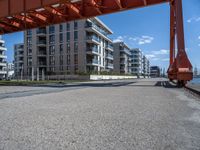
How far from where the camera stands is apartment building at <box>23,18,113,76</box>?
2036 inches

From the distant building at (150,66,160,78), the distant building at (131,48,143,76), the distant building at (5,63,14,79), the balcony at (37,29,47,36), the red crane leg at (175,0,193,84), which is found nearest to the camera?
the red crane leg at (175,0,193,84)

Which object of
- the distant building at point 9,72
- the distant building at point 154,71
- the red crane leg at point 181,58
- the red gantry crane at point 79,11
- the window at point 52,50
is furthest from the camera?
the distant building at point 154,71

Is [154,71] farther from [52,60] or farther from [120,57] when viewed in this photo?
[52,60]

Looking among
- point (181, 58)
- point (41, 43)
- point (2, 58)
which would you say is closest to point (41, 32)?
point (41, 43)

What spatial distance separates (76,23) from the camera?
172ft

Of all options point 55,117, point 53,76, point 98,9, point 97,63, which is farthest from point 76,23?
point 55,117

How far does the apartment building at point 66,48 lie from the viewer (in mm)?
51719

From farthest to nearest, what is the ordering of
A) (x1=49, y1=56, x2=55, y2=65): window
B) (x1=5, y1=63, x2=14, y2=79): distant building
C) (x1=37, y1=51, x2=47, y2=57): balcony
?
(x1=37, y1=51, x2=47, y2=57): balcony
(x1=49, y1=56, x2=55, y2=65): window
(x1=5, y1=63, x2=14, y2=79): distant building

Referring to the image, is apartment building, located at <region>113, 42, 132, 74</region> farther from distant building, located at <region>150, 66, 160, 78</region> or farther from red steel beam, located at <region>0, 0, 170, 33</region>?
distant building, located at <region>150, 66, 160, 78</region>

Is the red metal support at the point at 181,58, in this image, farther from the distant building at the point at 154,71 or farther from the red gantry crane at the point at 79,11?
the distant building at the point at 154,71

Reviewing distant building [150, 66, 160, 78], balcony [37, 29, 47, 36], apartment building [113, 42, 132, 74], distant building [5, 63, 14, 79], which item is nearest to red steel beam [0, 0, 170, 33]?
distant building [5, 63, 14, 79]

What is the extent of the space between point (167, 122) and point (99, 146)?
221 centimetres

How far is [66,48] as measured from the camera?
5372 cm

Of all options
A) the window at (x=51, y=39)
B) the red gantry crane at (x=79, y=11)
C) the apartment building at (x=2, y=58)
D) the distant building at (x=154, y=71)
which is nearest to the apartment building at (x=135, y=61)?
the distant building at (x=154, y=71)
